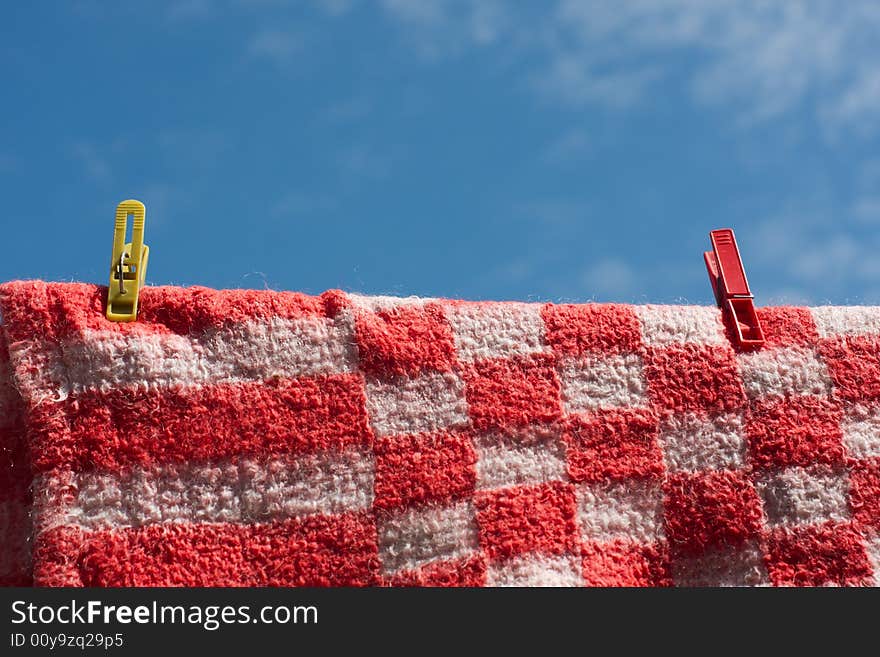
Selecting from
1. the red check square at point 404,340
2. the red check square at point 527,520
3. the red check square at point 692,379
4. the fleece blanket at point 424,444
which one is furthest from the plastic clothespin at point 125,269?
the red check square at point 692,379

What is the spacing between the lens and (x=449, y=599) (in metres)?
0.57

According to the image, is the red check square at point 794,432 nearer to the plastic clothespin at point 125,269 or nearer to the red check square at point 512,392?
the red check square at point 512,392

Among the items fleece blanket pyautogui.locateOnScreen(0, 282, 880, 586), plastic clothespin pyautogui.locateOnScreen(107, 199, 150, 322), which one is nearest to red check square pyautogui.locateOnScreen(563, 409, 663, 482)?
fleece blanket pyautogui.locateOnScreen(0, 282, 880, 586)

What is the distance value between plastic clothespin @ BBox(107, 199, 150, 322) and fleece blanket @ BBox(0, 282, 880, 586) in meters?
0.01

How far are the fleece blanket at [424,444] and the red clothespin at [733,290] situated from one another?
1 centimetres

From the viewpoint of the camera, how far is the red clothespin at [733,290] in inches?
27.6

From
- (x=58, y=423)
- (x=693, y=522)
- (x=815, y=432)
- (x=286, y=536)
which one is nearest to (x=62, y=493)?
(x=58, y=423)

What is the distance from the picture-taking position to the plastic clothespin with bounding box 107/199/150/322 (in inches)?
24.3

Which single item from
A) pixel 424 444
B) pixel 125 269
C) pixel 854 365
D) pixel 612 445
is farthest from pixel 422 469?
pixel 854 365

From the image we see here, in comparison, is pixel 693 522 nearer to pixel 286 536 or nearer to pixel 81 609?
pixel 286 536

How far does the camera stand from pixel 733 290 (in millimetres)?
719

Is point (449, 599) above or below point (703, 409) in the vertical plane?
below

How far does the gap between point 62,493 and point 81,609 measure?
81mm

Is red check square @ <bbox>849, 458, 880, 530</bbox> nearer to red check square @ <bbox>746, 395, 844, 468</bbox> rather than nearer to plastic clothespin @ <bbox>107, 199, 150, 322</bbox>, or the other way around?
red check square @ <bbox>746, 395, 844, 468</bbox>
